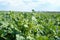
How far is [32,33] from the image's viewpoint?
10.6ft

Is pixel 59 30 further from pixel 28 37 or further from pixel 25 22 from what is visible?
pixel 28 37

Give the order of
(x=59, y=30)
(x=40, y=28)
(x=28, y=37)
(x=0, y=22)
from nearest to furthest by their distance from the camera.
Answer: (x=28, y=37) < (x=0, y=22) < (x=40, y=28) < (x=59, y=30)

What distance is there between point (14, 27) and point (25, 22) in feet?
0.98

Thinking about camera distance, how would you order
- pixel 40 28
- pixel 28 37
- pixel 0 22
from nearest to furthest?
pixel 28 37, pixel 0 22, pixel 40 28

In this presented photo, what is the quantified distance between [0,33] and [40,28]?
88 centimetres

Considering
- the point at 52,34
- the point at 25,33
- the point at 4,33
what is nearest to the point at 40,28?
the point at 52,34

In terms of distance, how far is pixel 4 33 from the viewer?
113 inches

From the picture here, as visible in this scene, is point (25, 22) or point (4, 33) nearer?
point (4, 33)

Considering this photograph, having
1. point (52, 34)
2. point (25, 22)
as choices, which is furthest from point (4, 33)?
point (52, 34)

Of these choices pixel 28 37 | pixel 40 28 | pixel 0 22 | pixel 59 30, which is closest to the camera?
pixel 28 37

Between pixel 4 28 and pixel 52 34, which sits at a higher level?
pixel 4 28

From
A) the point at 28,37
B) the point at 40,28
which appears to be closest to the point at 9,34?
the point at 28,37

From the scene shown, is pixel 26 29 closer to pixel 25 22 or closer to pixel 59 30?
pixel 25 22

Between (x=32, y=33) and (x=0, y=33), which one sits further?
(x=32, y=33)
